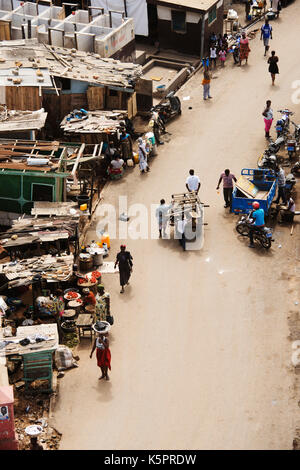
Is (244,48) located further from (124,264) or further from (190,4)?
(124,264)

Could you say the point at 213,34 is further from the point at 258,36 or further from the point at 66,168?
the point at 66,168

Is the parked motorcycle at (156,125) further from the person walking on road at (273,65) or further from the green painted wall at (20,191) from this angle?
the green painted wall at (20,191)

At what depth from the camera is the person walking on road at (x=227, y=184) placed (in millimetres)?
26664

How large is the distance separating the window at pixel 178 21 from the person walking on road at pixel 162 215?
50.4 ft

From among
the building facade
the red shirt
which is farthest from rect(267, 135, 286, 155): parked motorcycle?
the building facade

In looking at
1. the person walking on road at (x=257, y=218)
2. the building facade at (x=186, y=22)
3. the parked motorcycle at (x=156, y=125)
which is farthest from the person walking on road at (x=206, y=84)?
the person walking on road at (x=257, y=218)

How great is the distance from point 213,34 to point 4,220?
56.9 feet

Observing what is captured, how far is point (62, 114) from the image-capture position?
31.6 m

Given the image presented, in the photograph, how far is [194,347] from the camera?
69.6 ft

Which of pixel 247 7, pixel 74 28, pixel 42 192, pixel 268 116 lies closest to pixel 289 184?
pixel 268 116

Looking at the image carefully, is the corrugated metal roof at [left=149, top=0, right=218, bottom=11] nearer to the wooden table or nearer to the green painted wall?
the green painted wall

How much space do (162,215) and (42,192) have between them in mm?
3795

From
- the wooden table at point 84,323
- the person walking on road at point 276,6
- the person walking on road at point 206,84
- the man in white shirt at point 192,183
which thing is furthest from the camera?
the person walking on road at point 276,6

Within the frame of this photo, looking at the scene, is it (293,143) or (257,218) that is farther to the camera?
(293,143)
